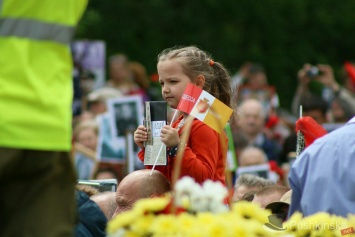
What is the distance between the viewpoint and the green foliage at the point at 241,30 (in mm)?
23203

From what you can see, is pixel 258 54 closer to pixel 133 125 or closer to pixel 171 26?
pixel 171 26

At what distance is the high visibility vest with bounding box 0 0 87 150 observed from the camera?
4.41 metres

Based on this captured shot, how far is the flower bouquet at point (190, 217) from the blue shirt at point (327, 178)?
3.21 ft

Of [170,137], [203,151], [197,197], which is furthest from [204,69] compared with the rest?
[197,197]

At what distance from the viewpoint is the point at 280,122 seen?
55.7 feet

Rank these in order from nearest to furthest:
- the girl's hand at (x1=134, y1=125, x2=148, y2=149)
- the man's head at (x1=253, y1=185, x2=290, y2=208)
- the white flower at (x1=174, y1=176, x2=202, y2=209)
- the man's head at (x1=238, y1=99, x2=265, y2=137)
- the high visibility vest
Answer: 1. the high visibility vest
2. the white flower at (x1=174, y1=176, x2=202, y2=209)
3. the girl's hand at (x1=134, y1=125, x2=148, y2=149)
4. the man's head at (x1=253, y1=185, x2=290, y2=208)
5. the man's head at (x1=238, y1=99, x2=265, y2=137)

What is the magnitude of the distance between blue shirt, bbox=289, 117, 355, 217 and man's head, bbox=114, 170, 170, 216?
0.81 metres

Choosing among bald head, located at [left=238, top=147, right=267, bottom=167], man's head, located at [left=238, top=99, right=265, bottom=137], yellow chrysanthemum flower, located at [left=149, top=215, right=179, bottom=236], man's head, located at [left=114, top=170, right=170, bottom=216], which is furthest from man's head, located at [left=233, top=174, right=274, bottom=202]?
man's head, located at [left=238, top=99, right=265, bottom=137]

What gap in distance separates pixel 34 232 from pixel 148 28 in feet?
62.9

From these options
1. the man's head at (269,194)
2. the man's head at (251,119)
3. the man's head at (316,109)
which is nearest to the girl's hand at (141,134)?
the man's head at (269,194)

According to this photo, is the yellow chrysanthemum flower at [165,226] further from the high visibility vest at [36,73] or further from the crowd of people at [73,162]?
the high visibility vest at [36,73]

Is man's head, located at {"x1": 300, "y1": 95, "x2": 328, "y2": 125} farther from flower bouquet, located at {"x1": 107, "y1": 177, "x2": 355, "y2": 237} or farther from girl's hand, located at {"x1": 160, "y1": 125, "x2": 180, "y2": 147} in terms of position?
flower bouquet, located at {"x1": 107, "y1": 177, "x2": 355, "y2": 237}

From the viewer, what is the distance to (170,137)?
21.2 ft

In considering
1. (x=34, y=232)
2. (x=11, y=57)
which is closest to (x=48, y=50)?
(x=11, y=57)
